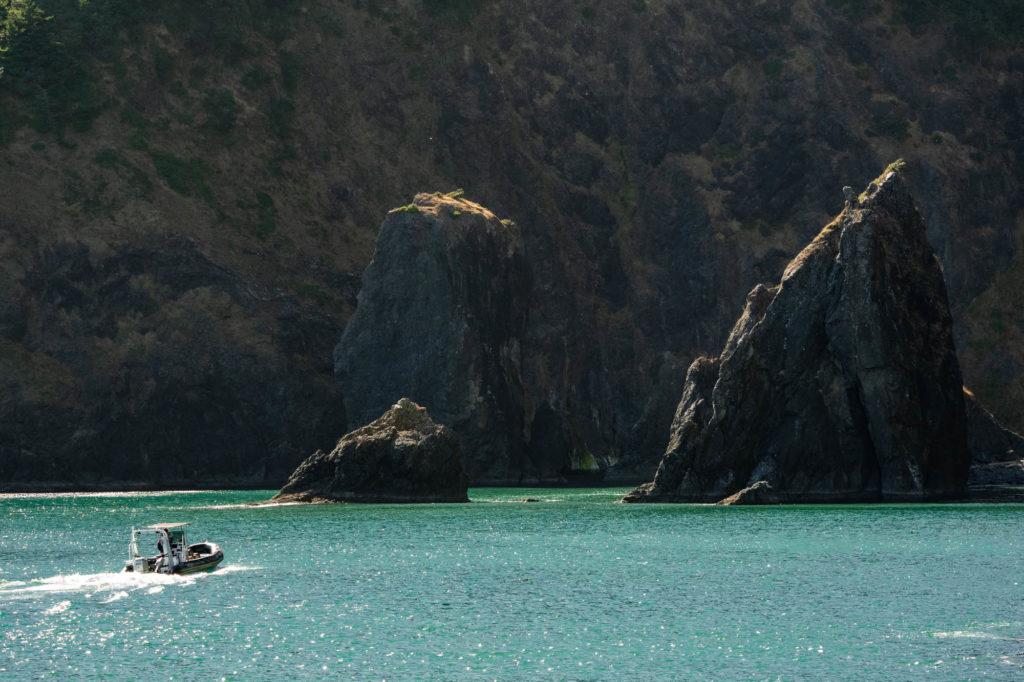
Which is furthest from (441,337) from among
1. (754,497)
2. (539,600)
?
(539,600)

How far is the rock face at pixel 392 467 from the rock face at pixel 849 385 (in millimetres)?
18413

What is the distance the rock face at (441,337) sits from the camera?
452 ft

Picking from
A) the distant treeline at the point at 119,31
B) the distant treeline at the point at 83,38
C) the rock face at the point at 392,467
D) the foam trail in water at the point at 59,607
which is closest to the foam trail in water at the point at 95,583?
the foam trail in water at the point at 59,607

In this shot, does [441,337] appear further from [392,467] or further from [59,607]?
[59,607]

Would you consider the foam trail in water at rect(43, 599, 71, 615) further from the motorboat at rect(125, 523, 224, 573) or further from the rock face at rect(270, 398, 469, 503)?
the rock face at rect(270, 398, 469, 503)

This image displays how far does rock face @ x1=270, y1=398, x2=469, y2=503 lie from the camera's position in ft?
345

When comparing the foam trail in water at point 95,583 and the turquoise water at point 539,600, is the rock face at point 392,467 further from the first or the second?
the foam trail in water at point 95,583

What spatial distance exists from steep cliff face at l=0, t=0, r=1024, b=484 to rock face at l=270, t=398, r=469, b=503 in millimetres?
33065

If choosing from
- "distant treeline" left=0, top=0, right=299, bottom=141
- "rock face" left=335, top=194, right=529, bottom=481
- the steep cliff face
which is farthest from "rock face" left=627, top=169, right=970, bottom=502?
"distant treeline" left=0, top=0, right=299, bottom=141

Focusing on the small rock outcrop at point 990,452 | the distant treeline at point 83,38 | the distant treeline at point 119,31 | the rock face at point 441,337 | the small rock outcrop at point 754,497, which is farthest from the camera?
the distant treeline at point 119,31

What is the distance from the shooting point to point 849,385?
98.7m

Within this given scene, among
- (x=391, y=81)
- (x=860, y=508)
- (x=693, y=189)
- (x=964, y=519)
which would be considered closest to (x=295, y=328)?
(x=391, y=81)

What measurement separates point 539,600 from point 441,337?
87.4 metres

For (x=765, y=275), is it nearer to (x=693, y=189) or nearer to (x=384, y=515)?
(x=693, y=189)
